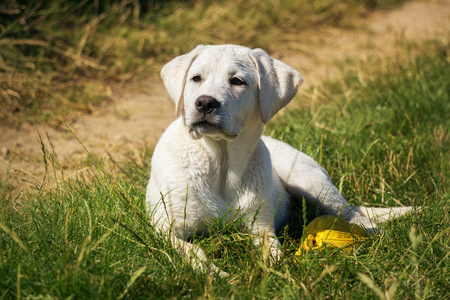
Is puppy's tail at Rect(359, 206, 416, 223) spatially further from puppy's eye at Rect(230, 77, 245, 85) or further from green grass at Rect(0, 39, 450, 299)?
puppy's eye at Rect(230, 77, 245, 85)

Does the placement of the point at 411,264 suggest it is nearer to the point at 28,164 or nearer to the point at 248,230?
the point at 248,230

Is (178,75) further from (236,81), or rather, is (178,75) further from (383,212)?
(383,212)

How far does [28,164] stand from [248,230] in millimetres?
2661

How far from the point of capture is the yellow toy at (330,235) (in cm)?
283

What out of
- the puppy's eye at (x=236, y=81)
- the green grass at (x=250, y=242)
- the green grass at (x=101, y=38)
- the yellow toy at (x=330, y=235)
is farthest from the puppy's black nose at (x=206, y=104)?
the green grass at (x=101, y=38)

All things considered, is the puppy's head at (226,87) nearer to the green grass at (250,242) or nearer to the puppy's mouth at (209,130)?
the puppy's mouth at (209,130)

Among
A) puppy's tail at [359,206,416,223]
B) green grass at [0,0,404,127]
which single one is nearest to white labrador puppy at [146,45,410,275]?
puppy's tail at [359,206,416,223]

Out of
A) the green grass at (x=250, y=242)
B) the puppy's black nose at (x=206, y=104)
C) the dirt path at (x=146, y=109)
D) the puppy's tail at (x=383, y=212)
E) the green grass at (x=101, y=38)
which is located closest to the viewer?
the green grass at (x=250, y=242)

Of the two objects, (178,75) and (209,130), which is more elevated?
(178,75)

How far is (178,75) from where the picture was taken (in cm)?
310

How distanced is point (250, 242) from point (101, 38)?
5.13 m

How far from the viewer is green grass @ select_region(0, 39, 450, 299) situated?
2.26 meters

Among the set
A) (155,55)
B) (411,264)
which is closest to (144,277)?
(411,264)

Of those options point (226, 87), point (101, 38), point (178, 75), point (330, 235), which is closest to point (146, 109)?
point (101, 38)
